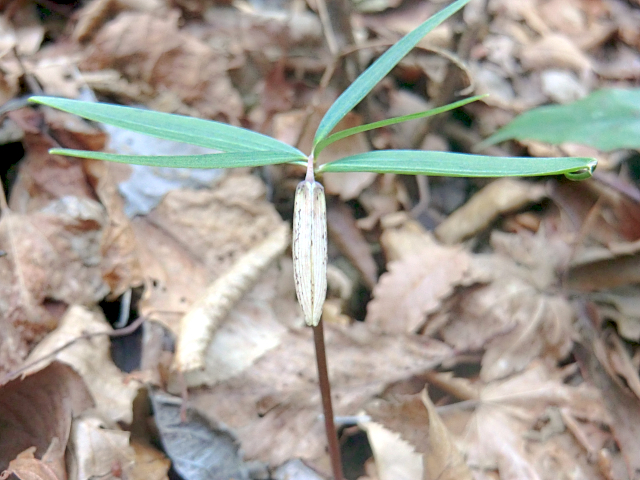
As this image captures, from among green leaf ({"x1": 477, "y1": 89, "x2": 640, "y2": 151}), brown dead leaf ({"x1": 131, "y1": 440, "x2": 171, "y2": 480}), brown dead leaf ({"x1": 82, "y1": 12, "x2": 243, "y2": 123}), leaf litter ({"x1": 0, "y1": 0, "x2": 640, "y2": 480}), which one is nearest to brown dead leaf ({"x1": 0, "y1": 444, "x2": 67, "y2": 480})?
leaf litter ({"x1": 0, "y1": 0, "x2": 640, "y2": 480})

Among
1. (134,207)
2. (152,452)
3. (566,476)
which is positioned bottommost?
(566,476)

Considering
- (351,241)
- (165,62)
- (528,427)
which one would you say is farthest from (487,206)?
(165,62)

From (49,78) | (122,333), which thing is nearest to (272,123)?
(49,78)

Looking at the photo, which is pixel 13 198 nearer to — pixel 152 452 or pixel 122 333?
pixel 122 333

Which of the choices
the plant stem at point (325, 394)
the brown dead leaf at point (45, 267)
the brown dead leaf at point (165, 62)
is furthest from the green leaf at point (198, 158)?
the brown dead leaf at point (165, 62)

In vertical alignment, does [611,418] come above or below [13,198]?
below

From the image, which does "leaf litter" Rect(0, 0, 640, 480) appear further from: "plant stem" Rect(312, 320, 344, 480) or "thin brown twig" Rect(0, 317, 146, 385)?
"plant stem" Rect(312, 320, 344, 480)
